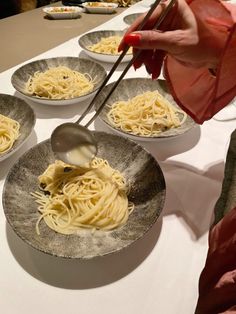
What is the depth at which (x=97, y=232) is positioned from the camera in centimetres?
64

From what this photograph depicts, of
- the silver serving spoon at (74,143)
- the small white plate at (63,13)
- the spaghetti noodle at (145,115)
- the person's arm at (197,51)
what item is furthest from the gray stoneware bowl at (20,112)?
the small white plate at (63,13)

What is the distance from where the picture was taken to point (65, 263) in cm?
60

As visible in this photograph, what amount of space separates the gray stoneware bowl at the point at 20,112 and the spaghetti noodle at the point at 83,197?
0.15 m

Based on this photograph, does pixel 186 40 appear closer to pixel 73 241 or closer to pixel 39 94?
pixel 73 241

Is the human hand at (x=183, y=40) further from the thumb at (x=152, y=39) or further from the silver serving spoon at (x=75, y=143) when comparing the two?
the silver serving spoon at (x=75, y=143)

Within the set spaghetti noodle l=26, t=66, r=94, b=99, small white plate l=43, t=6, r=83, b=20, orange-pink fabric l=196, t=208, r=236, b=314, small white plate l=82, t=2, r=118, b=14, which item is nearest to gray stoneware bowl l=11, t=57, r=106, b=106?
spaghetti noodle l=26, t=66, r=94, b=99

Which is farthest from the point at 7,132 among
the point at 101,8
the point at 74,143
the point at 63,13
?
the point at 101,8

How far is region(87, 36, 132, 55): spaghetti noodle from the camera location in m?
1.39

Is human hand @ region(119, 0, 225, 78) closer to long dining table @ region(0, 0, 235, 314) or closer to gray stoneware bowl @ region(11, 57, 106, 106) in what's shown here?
long dining table @ region(0, 0, 235, 314)

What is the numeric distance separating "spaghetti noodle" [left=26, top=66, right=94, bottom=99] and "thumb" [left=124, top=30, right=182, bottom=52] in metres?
0.50

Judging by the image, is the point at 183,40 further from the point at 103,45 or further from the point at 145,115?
the point at 103,45

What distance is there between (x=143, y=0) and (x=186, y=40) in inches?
80.8

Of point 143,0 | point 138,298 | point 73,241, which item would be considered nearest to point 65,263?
point 73,241

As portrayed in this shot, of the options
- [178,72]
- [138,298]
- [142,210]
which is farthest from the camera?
[178,72]
